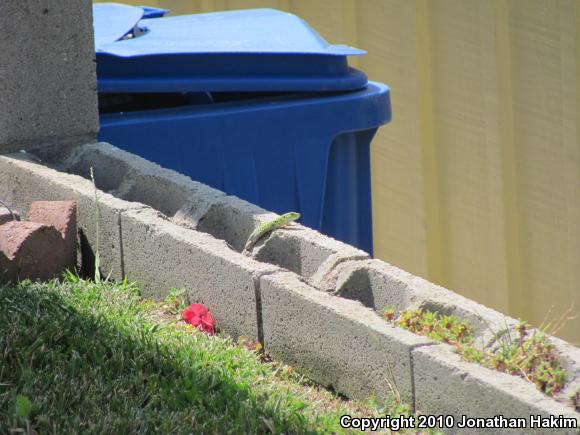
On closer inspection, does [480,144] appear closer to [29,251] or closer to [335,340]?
[29,251]

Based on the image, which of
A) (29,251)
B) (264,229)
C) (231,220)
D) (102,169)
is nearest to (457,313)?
(264,229)

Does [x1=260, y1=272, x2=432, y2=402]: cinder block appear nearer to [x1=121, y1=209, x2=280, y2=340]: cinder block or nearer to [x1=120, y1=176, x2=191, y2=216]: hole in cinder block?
[x1=121, y1=209, x2=280, y2=340]: cinder block

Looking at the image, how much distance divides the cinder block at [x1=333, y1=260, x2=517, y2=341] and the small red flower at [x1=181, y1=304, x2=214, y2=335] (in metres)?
0.39

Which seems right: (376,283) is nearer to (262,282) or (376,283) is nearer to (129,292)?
(262,282)

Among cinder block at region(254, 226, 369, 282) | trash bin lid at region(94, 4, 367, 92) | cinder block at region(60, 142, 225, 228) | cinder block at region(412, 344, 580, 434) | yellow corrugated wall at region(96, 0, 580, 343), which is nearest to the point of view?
cinder block at region(412, 344, 580, 434)

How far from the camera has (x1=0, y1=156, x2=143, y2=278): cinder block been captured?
346cm

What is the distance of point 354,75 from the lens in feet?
15.1

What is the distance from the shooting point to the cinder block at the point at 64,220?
11.2ft

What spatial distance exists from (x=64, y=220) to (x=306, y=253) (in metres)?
0.82

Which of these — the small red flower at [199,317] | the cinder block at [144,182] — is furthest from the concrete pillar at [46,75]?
the small red flower at [199,317]

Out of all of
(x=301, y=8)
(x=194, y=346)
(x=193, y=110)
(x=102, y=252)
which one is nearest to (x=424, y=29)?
(x=301, y=8)

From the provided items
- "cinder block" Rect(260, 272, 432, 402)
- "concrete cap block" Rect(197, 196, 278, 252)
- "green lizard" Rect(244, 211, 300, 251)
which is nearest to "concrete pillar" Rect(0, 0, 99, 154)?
"concrete cap block" Rect(197, 196, 278, 252)

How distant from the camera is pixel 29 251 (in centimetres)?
328

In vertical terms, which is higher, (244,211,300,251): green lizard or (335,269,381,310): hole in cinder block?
(244,211,300,251): green lizard
